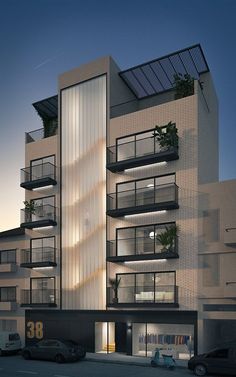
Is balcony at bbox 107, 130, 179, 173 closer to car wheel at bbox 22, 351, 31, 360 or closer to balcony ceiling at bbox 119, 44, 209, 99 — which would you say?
balcony ceiling at bbox 119, 44, 209, 99

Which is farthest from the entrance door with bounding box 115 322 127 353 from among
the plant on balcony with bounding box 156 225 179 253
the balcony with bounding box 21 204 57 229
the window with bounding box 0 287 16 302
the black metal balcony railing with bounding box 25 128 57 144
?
the black metal balcony railing with bounding box 25 128 57 144

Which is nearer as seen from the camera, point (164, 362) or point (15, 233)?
point (164, 362)

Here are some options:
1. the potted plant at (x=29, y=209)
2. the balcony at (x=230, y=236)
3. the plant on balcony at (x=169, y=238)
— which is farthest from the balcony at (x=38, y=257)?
the balcony at (x=230, y=236)

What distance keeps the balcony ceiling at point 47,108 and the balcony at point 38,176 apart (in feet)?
20.7

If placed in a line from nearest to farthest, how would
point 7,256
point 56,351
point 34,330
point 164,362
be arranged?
point 164,362
point 56,351
point 34,330
point 7,256

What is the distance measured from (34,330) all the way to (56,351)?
8116 mm

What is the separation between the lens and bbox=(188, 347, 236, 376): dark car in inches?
937

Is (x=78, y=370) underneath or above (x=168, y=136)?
underneath

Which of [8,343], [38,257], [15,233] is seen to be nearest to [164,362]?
[8,343]

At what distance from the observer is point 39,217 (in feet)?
123

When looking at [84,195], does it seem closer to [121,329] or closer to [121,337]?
[121,329]

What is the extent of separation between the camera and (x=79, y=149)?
3591cm

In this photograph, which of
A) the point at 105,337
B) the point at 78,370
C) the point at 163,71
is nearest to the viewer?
the point at 78,370

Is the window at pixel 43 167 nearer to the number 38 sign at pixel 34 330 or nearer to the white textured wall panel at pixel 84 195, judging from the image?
the white textured wall panel at pixel 84 195
